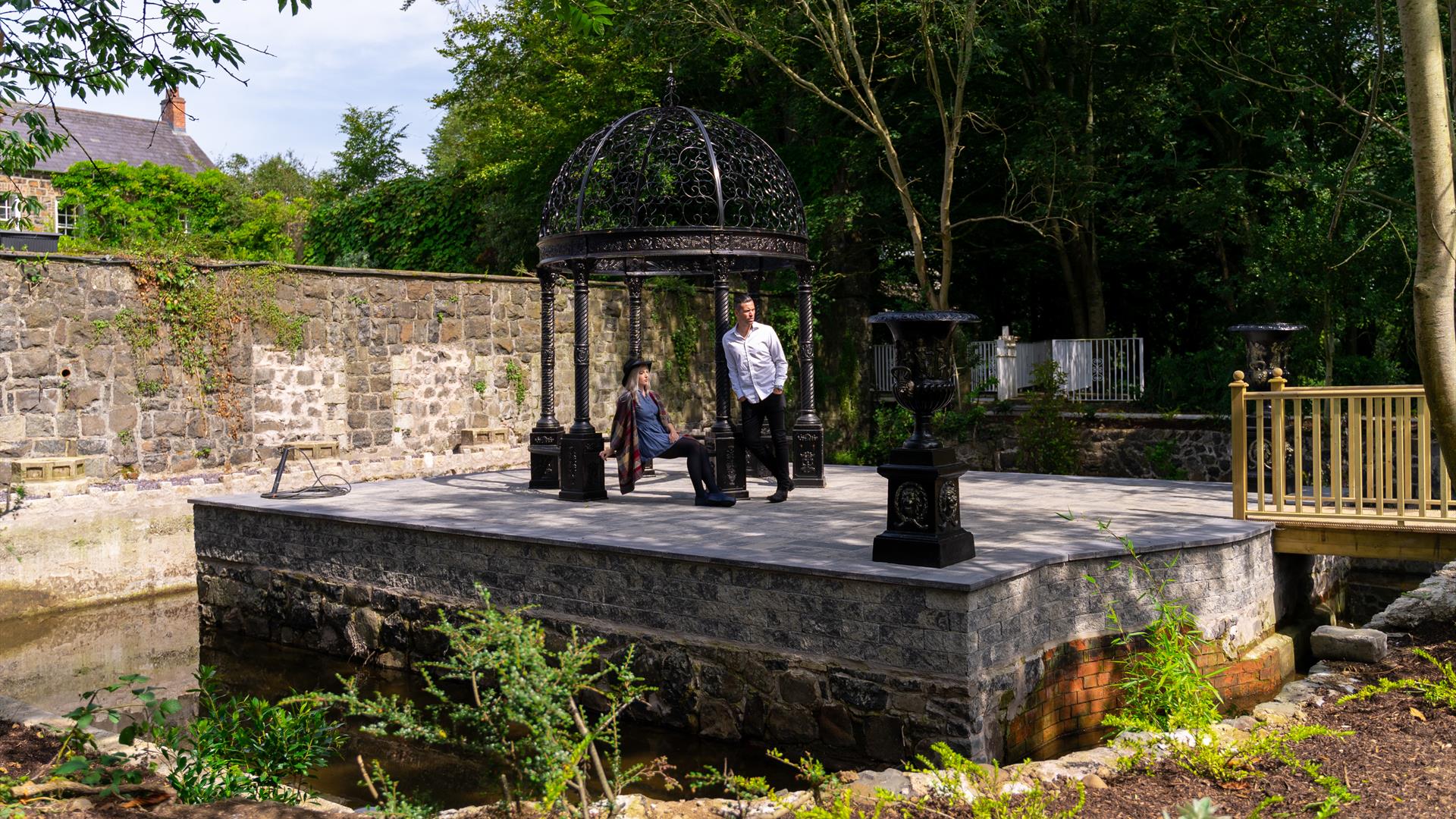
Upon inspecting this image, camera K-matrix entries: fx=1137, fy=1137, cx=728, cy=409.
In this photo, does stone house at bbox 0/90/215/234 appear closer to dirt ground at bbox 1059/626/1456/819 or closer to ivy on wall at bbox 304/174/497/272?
ivy on wall at bbox 304/174/497/272

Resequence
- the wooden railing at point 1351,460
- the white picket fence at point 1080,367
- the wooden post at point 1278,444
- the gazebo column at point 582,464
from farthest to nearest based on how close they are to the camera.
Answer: the white picket fence at point 1080,367 < the gazebo column at point 582,464 < the wooden post at point 1278,444 < the wooden railing at point 1351,460

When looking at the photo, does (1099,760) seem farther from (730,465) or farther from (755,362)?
(730,465)

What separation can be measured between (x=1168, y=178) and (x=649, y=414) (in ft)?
38.8

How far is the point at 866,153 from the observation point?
17516 mm

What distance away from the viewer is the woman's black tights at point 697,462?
8.75 m

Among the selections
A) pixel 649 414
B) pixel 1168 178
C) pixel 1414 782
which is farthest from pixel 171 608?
pixel 1168 178

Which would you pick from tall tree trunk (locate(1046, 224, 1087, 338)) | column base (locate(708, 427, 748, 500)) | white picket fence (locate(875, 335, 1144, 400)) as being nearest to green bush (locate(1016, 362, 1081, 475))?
white picket fence (locate(875, 335, 1144, 400))

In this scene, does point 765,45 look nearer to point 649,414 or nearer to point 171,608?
point 649,414

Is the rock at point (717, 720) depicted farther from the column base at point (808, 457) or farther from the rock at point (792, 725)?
the column base at point (808, 457)

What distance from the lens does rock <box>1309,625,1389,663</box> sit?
6.24 metres

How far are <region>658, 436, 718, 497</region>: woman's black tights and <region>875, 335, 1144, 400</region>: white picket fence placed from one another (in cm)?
→ 834

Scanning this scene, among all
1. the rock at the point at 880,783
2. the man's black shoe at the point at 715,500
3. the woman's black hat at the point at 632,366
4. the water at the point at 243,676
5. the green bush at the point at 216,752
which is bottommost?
the water at the point at 243,676

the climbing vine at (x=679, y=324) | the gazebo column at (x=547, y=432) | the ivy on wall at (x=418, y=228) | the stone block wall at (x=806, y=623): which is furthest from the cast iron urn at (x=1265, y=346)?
the ivy on wall at (x=418, y=228)

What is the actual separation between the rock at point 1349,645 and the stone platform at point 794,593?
0.57 m
